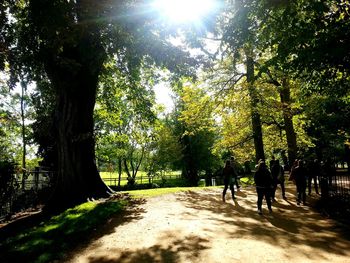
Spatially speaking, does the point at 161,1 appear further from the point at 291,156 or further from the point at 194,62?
the point at 291,156

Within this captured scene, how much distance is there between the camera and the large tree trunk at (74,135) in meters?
14.1

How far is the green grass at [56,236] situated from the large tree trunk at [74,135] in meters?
2.32

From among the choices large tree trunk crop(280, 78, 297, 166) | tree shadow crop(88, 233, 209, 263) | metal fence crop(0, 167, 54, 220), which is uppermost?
large tree trunk crop(280, 78, 297, 166)

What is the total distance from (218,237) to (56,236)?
4.17 m

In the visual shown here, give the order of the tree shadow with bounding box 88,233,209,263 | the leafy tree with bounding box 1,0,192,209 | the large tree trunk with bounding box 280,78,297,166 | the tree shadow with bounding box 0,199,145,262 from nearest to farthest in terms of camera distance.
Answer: the tree shadow with bounding box 88,233,209,263 < the tree shadow with bounding box 0,199,145,262 < the leafy tree with bounding box 1,0,192,209 < the large tree trunk with bounding box 280,78,297,166

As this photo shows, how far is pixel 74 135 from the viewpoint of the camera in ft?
49.0

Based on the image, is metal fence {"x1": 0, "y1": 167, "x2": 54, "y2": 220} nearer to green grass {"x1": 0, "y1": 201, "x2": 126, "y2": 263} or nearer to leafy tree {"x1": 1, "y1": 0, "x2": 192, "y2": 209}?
leafy tree {"x1": 1, "y1": 0, "x2": 192, "y2": 209}

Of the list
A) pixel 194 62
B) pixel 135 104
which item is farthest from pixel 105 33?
pixel 135 104

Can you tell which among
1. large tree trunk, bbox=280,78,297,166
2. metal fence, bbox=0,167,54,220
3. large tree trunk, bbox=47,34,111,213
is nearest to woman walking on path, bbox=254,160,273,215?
large tree trunk, bbox=47,34,111,213

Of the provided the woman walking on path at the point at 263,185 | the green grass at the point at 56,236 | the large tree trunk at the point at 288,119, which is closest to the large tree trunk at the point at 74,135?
the green grass at the point at 56,236

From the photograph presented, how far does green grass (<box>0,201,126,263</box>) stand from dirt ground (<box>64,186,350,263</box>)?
439 mm

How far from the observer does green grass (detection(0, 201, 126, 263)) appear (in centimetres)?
717

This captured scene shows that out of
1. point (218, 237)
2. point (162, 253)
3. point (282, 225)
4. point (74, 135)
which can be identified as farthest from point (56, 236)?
point (74, 135)

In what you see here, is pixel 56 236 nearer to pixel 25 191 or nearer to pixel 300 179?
pixel 25 191
